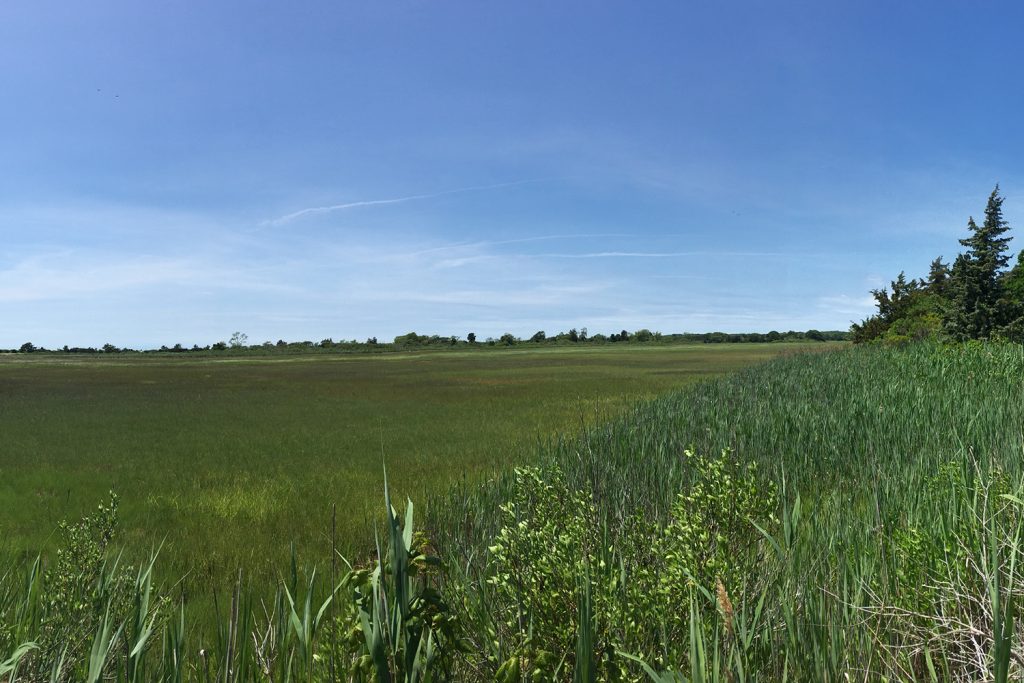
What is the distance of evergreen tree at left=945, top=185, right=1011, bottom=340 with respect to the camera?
3388 cm

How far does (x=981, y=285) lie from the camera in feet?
113

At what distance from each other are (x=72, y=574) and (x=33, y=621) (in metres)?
Answer: 0.30

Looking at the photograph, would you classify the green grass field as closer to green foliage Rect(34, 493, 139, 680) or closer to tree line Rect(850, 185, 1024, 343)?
green foliage Rect(34, 493, 139, 680)

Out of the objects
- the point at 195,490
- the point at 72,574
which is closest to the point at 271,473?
the point at 195,490

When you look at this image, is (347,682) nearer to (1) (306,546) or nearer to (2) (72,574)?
(2) (72,574)

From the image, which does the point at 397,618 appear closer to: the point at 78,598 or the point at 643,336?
the point at 78,598

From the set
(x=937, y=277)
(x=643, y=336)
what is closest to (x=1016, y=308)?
(x=937, y=277)

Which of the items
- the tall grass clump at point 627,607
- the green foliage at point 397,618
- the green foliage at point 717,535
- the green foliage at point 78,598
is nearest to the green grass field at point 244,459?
the green foliage at point 78,598

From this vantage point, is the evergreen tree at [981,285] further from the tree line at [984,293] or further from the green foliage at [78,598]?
the green foliage at [78,598]

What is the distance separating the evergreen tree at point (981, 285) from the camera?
3388 cm

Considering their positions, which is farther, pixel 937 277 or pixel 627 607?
pixel 937 277

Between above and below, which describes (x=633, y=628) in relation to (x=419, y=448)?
above

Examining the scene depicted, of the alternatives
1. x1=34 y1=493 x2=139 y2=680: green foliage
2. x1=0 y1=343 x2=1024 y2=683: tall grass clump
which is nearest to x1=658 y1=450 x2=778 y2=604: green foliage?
x1=0 y1=343 x2=1024 y2=683: tall grass clump

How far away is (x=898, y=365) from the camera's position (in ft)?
68.3
